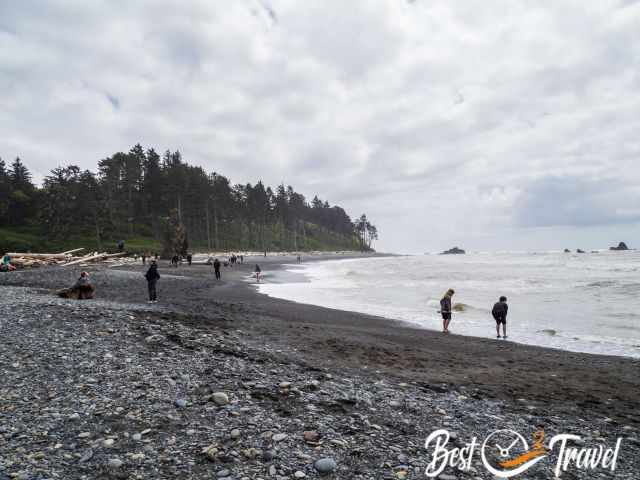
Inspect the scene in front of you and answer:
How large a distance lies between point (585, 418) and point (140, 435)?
8.53 meters

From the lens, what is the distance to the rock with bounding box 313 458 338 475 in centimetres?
475

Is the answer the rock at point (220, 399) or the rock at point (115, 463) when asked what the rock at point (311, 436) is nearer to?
the rock at point (220, 399)

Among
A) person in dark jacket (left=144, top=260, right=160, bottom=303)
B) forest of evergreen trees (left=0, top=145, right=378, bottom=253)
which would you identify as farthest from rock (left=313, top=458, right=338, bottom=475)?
forest of evergreen trees (left=0, top=145, right=378, bottom=253)

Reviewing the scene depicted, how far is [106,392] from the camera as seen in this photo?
643cm

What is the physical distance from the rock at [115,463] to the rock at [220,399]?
1.93 meters

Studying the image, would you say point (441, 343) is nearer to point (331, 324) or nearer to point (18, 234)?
point (331, 324)

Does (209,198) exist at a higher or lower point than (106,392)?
higher

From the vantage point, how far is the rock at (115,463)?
454cm

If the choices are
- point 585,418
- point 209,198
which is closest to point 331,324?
point 585,418

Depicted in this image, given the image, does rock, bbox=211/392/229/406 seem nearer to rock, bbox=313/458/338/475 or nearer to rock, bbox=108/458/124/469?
rock, bbox=108/458/124/469

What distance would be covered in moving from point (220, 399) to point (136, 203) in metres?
104

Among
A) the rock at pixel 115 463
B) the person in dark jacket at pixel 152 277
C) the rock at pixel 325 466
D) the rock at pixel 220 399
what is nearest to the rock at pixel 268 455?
the rock at pixel 325 466

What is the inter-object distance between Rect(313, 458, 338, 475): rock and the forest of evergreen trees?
6394cm

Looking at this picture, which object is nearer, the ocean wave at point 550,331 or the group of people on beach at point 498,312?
the group of people on beach at point 498,312
